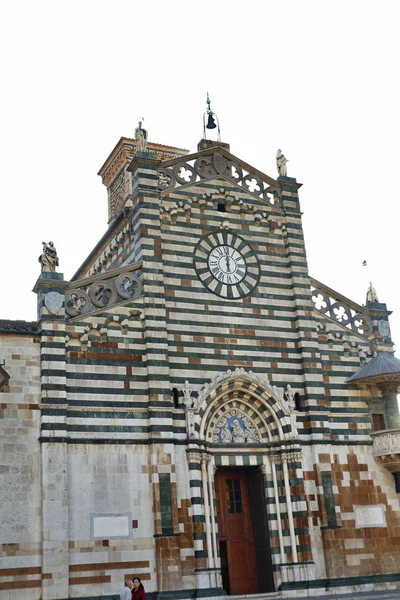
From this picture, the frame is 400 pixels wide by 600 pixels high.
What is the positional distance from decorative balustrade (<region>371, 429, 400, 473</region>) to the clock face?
5.89 metres

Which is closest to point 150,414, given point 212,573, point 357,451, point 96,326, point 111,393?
point 111,393

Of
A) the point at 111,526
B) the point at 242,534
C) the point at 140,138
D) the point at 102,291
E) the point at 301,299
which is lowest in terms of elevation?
the point at 242,534

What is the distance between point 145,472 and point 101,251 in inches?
375

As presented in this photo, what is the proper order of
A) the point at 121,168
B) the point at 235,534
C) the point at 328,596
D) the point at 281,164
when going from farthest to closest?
the point at 121,168
the point at 281,164
the point at 235,534
the point at 328,596

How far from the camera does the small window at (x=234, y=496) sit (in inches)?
898

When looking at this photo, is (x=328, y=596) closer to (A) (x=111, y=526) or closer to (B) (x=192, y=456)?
(B) (x=192, y=456)

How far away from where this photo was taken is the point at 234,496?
904 inches

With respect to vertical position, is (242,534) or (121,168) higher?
(121,168)

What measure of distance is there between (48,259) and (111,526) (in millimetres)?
7177

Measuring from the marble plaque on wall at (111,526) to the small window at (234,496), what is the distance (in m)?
3.84

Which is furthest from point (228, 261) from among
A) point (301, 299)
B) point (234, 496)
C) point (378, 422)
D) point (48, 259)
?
point (234, 496)

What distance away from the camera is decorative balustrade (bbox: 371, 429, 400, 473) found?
76.8 ft

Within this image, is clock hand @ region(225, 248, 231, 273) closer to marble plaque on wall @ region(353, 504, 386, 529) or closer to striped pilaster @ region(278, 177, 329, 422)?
striped pilaster @ region(278, 177, 329, 422)

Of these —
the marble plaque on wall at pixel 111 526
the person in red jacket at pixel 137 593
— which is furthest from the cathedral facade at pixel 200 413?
the person in red jacket at pixel 137 593
